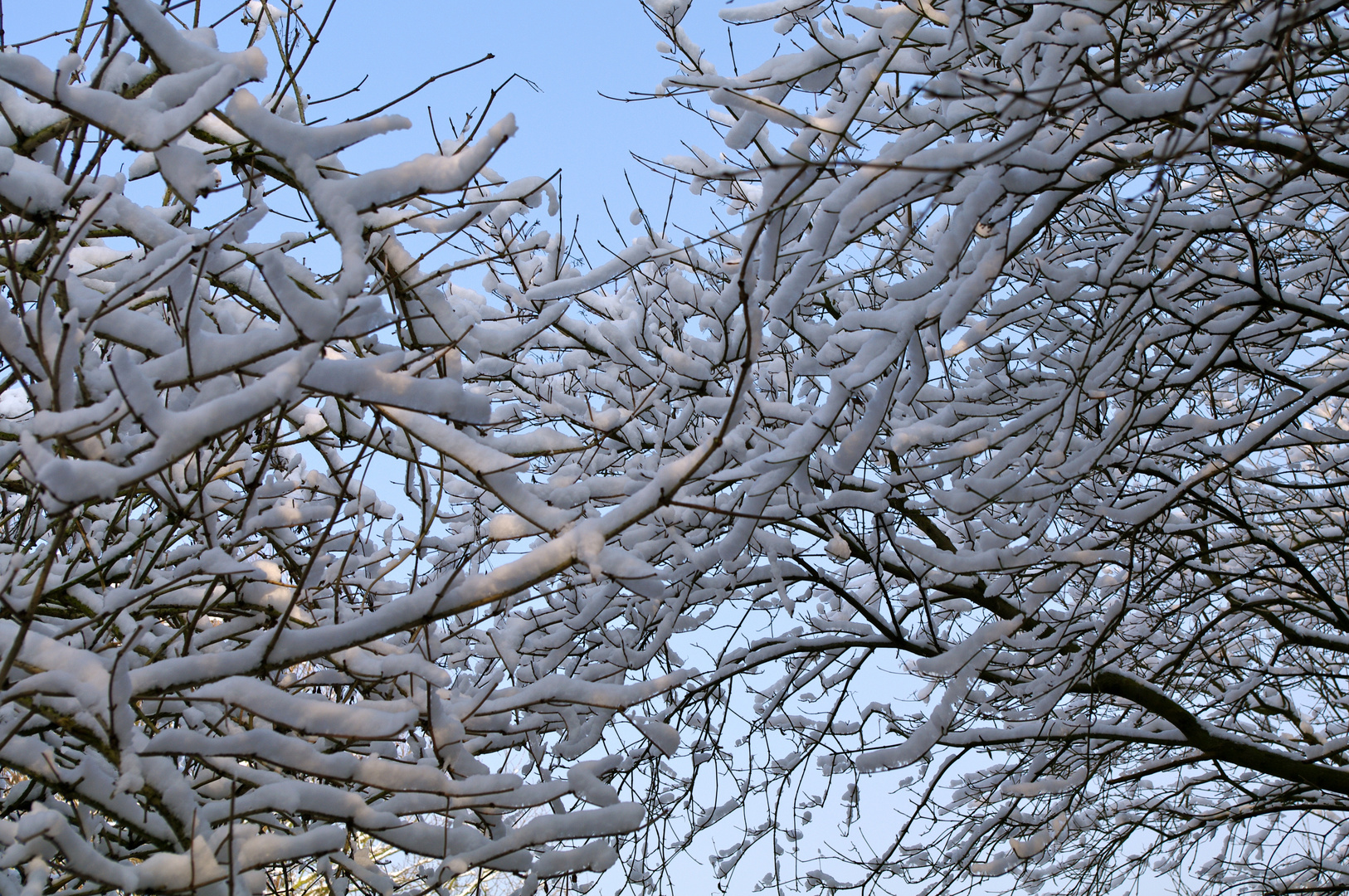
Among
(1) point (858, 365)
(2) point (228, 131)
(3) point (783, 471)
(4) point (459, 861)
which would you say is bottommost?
(4) point (459, 861)

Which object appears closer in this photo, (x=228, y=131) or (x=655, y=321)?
(x=228, y=131)

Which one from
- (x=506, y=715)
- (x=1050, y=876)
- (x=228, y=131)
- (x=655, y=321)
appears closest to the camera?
(x=228, y=131)

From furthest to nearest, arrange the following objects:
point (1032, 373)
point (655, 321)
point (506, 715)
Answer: point (655, 321)
point (1032, 373)
point (506, 715)

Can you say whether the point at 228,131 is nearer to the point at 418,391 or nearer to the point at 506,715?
the point at 418,391

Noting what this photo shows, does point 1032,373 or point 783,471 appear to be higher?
point 1032,373

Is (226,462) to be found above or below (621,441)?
below

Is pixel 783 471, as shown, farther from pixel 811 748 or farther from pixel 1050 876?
pixel 1050 876

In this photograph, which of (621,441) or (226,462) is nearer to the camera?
(226,462)

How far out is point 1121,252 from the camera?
2.47 meters

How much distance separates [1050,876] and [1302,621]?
2133 mm

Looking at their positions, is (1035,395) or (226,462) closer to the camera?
(226,462)

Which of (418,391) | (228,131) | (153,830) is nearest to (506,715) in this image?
(153,830)

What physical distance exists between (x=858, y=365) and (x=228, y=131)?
1500 mm

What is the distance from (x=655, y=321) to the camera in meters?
4.45
